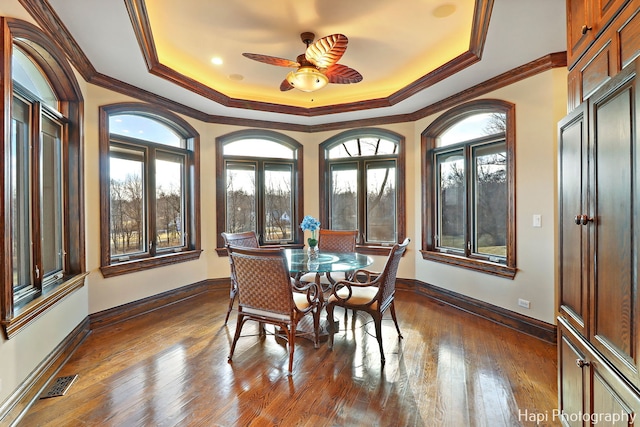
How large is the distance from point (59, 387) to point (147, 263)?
1.76 metres

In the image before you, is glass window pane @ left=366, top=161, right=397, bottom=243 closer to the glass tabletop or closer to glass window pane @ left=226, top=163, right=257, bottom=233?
the glass tabletop

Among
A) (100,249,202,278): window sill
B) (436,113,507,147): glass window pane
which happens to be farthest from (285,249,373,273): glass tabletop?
(436,113,507,147): glass window pane

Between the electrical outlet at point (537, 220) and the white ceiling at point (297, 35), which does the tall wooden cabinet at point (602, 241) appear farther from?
the electrical outlet at point (537, 220)

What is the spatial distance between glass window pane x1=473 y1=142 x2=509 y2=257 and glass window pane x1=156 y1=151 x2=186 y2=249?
4.13 metres

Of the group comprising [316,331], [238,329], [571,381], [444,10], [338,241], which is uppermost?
[444,10]

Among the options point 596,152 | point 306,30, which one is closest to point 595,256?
point 596,152

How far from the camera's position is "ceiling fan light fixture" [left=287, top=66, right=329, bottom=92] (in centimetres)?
283

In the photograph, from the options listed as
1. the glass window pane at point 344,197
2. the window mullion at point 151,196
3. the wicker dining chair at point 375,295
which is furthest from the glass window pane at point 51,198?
the glass window pane at point 344,197

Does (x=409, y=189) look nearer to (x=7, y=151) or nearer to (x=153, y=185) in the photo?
(x=153, y=185)

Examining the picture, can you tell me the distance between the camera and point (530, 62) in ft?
9.93

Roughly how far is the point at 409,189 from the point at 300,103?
87.1 inches

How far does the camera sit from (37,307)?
2.13m

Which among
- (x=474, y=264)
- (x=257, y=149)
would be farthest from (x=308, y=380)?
(x=257, y=149)

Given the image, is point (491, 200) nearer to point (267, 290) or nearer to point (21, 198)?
point (267, 290)
